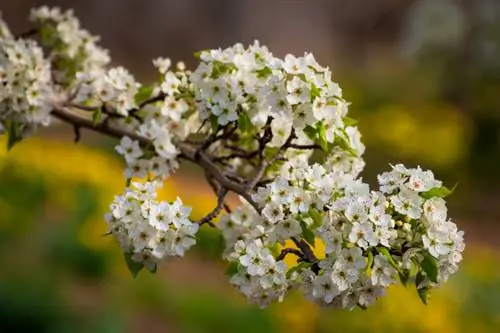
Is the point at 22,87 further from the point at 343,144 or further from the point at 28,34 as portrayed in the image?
the point at 343,144

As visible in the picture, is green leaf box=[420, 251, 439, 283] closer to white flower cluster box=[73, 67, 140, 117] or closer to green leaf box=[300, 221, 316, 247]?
green leaf box=[300, 221, 316, 247]

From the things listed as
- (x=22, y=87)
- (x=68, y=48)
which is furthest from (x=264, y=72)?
(x=68, y=48)

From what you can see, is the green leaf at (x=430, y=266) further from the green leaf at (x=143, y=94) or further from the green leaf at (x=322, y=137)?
the green leaf at (x=143, y=94)

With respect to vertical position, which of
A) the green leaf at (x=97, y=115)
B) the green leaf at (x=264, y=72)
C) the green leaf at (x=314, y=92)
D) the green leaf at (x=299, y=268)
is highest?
the green leaf at (x=264, y=72)

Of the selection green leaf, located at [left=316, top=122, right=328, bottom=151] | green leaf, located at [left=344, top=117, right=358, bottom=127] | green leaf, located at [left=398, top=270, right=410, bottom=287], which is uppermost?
green leaf, located at [left=344, top=117, right=358, bottom=127]

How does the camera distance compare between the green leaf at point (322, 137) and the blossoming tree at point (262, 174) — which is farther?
the green leaf at point (322, 137)

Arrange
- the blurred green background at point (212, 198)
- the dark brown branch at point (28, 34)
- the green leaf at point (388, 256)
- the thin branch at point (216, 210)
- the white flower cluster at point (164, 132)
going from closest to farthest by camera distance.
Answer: the green leaf at point (388, 256), the thin branch at point (216, 210), the white flower cluster at point (164, 132), the dark brown branch at point (28, 34), the blurred green background at point (212, 198)

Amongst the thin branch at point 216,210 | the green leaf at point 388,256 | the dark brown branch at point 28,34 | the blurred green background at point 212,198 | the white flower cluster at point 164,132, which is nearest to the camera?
the green leaf at point 388,256

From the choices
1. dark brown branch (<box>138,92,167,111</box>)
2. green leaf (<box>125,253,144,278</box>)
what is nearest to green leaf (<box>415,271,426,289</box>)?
green leaf (<box>125,253,144,278</box>)

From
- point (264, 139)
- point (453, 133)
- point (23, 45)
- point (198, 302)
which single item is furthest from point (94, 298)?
point (453, 133)

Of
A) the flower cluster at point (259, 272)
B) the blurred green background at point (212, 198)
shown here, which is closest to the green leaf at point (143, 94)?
the blurred green background at point (212, 198)
